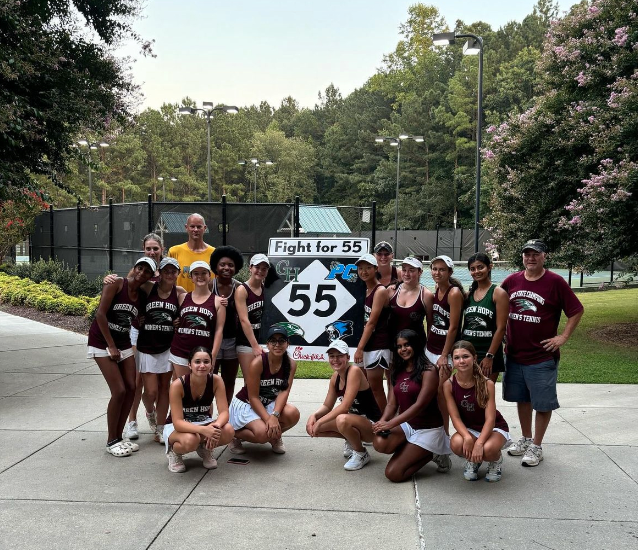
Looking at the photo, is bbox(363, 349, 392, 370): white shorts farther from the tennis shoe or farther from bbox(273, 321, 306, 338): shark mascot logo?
the tennis shoe

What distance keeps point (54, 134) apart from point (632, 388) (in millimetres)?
8314

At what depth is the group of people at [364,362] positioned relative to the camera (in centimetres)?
501

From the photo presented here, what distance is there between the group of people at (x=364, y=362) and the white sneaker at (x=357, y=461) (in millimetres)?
12

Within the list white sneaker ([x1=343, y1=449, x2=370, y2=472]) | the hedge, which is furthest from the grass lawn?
the hedge

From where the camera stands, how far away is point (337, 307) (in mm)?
6504

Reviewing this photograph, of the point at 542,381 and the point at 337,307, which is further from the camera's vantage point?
the point at 337,307

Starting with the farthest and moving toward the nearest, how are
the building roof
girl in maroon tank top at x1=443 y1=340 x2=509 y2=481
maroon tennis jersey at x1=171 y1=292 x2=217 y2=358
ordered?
the building roof → maroon tennis jersey at x1=171 y1=292 x2=217 y2=358 → girl in maroon tank top at x1=443 y1=340 x2=509 y2=481

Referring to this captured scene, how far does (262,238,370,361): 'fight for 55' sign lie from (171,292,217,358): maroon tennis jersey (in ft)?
2.84

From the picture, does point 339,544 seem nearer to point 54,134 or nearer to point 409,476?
point 409,476

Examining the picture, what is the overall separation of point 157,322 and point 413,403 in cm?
232

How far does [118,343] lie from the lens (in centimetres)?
559

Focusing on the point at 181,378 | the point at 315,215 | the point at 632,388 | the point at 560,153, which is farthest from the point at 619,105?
the point at 315,215

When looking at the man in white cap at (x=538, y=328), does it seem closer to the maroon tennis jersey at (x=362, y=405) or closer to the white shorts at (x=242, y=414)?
the maroon tennis jersey at (x=362, y=405)

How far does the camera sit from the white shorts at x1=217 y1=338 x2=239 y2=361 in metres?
5.79
